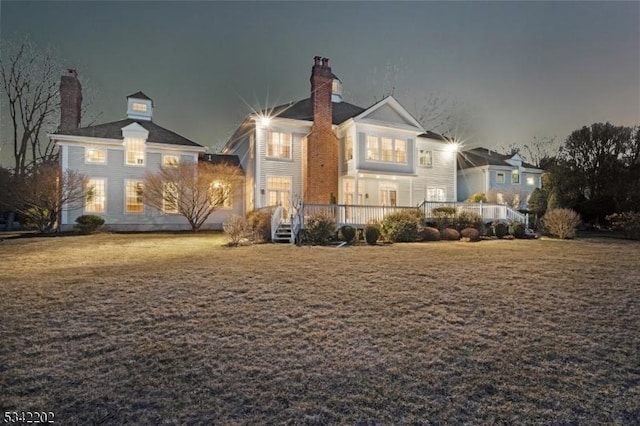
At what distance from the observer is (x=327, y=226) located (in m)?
13.5

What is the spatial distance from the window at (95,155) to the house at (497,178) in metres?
28.4

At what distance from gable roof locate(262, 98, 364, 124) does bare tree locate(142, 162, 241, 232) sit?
15.7ft

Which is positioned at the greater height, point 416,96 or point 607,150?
point 416,96

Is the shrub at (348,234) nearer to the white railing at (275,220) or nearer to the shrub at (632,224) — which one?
the white railing at (275,220)

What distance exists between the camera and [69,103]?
22.7 m

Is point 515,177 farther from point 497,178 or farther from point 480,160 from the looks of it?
point 480,160

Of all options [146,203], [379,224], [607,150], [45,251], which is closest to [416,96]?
[607,150]

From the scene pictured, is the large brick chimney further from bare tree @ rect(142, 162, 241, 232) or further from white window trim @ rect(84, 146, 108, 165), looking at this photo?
white window trim @ rect(84, 146, 108, 165)

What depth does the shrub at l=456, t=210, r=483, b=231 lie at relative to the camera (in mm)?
16594

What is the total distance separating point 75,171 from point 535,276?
857 inches

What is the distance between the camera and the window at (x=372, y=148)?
1998cm

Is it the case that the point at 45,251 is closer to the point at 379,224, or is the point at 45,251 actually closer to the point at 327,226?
the point at 327,226

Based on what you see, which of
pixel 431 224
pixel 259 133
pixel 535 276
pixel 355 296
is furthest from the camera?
pixel 259 133

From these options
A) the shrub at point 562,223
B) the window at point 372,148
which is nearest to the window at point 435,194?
the window at point 372,148
